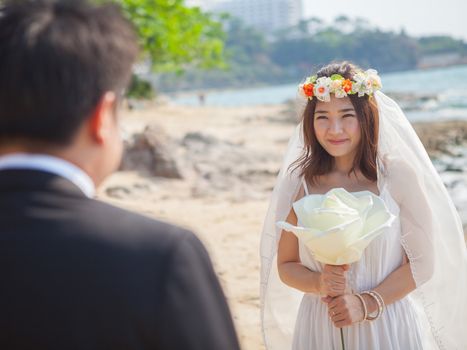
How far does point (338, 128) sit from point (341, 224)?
55cm

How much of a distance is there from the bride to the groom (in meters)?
1.44

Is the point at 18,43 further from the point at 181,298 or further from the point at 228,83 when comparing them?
the point at 228,83

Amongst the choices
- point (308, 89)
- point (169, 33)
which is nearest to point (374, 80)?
point (308, 89)

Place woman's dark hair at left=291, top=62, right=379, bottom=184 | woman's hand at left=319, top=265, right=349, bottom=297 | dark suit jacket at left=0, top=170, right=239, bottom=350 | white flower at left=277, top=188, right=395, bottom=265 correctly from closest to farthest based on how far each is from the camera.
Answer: dark suit jacket at left=0, top=170, right=239, bottom=350 → white flower at left=277, top=188, right=395, bottom=265 → woman's hand at left=319, top=265, right=349, bottom=297 → woman's dark hair at left=291, top=62, right=379, bottom=184

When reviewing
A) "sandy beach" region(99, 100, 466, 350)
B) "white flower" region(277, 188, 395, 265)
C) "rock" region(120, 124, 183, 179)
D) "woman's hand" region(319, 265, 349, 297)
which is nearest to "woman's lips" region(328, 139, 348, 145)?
"white flower" region(277, 188, 395, 265)

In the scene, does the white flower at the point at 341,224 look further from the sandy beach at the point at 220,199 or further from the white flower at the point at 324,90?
the sandy beach at the point at 220,199

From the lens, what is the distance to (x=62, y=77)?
1219 millimetres

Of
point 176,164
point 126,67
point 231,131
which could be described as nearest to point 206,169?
point 176,164

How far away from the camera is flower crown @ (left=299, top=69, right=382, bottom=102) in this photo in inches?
112

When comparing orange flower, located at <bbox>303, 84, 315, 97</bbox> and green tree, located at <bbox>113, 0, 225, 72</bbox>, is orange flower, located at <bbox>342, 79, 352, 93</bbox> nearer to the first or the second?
orange flower, located at <bbox>303, 84, 315, 97</bbox>

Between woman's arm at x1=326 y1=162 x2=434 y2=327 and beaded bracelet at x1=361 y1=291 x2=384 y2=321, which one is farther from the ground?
woman's arm at x1=326 y1=162 x2=434 y2=327

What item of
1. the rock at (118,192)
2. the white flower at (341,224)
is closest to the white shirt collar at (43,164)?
the white flower at (341,224)

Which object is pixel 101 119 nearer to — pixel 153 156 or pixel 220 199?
pixel 220 199

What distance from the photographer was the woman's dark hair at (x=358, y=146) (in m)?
2.88
